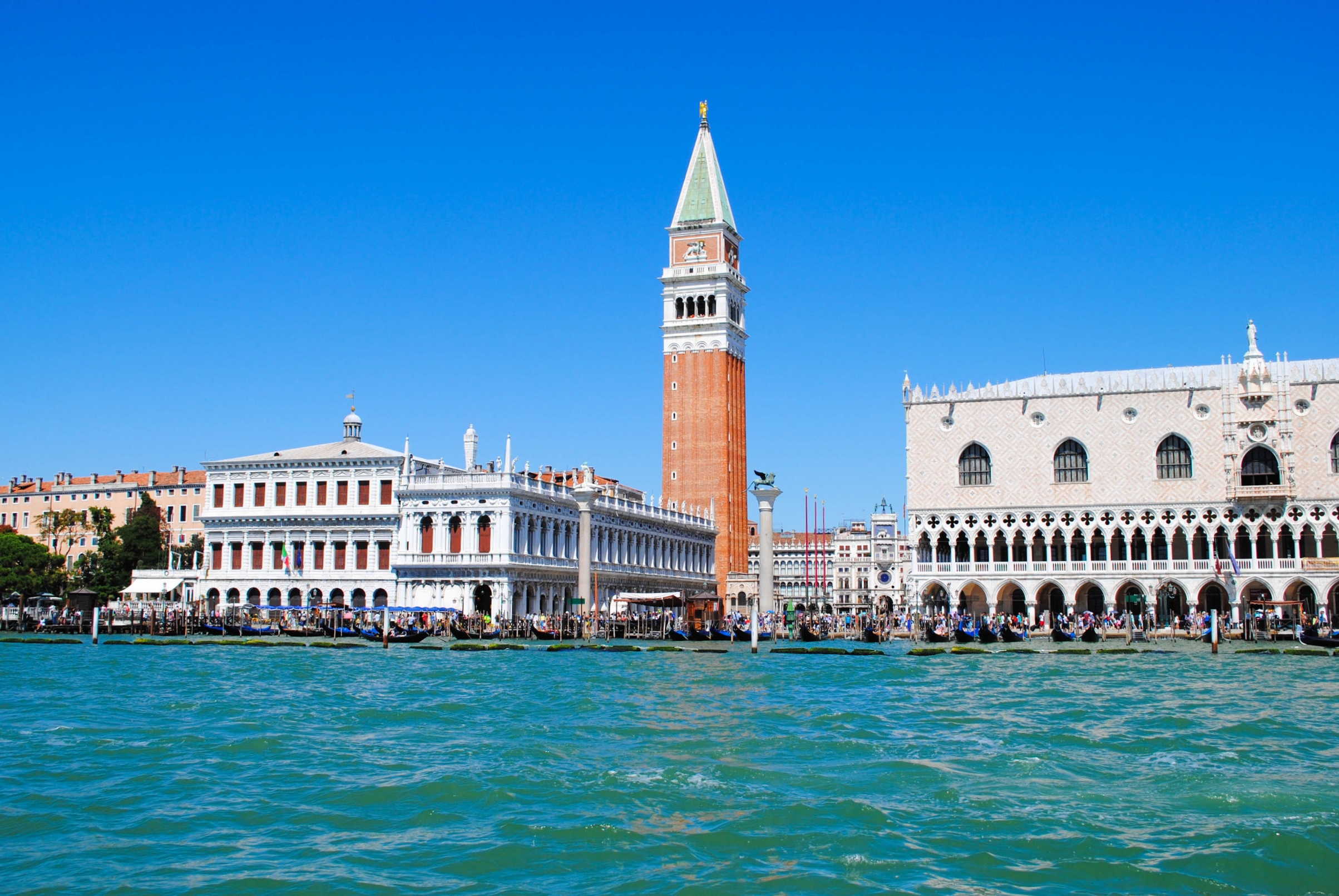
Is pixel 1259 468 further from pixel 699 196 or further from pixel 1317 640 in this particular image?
pixel 699 196

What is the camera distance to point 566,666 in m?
31.5

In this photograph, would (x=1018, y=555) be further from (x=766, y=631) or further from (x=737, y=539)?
(x=737, y=539)

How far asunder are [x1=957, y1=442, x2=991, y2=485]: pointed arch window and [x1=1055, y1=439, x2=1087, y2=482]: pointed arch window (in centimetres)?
276

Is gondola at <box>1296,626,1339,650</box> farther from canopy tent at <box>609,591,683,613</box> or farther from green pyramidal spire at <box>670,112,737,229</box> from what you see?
green pyramidal spire at <box>670,112,737,229</box>

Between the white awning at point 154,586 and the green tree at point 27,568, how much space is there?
9.33 m

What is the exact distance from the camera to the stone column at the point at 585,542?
164 ft

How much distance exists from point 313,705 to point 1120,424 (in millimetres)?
37809

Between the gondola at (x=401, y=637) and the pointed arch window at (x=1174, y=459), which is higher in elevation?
the pointed arch window at (x=1174, y=459)

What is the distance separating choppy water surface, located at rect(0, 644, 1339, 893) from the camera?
32.1 feet

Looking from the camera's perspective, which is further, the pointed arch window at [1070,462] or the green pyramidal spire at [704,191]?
the green pyramidal spire at [704,191]

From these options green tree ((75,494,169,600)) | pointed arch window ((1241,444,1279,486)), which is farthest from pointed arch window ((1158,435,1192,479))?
green tree ((75,494,169,600))

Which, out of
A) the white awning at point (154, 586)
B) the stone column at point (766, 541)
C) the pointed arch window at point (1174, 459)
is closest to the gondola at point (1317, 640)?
the pointed arch window at point (1174, 459)

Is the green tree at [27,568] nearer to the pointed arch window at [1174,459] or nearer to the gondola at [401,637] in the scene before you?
the gondola at [401,637]

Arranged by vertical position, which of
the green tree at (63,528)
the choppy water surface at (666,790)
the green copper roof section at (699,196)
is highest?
the green copper roof section at (699,196)
